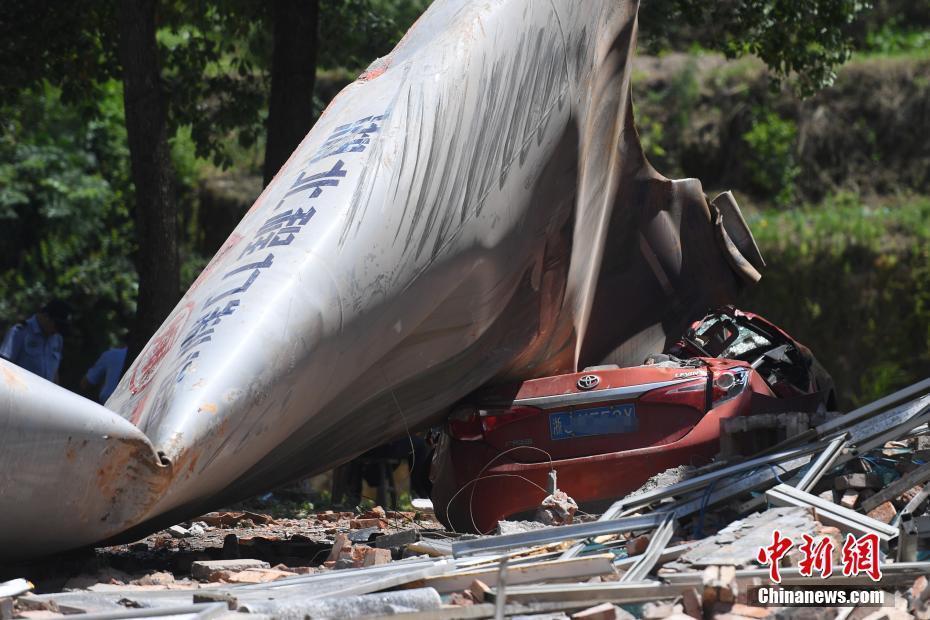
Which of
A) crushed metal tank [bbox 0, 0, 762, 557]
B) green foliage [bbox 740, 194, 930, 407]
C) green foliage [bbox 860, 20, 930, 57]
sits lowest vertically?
green foliage [bbox 740, 194, 930, 407]

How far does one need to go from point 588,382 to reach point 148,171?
5.06 meters

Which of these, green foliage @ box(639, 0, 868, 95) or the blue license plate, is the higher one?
green foliage @ box(639, 0, 868, 95)

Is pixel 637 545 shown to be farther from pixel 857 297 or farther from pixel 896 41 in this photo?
pixel 896 41

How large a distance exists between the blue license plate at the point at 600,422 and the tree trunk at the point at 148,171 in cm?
458

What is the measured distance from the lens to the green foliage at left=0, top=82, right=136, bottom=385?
17469 millimetres

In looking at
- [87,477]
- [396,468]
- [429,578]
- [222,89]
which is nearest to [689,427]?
[429,578]

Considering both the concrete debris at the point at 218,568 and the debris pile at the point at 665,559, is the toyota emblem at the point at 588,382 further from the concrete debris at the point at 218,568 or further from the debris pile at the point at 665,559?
the concrete debris at the point at 218,568

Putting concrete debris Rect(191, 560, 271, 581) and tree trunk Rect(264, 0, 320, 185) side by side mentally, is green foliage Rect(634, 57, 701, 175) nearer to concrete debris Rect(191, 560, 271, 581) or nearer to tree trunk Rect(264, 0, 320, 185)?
tree trunk Rect(264, 0, 320, 185)

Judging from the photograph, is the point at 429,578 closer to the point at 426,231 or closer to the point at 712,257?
the point at 426,231

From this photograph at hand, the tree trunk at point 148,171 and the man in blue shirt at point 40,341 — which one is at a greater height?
the tree trunk at point 148,171

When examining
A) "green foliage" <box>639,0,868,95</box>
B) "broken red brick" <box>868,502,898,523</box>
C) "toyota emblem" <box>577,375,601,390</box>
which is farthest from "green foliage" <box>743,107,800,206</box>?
"broken red brick" <box>868,502,898,523</box>

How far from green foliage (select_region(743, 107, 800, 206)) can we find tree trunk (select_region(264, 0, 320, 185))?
12.1 meters

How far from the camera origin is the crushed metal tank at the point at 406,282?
4711 millimetres

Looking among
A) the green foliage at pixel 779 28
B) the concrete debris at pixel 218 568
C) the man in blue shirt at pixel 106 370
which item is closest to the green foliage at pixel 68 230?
the man in blue shirt at pixel 106 370
